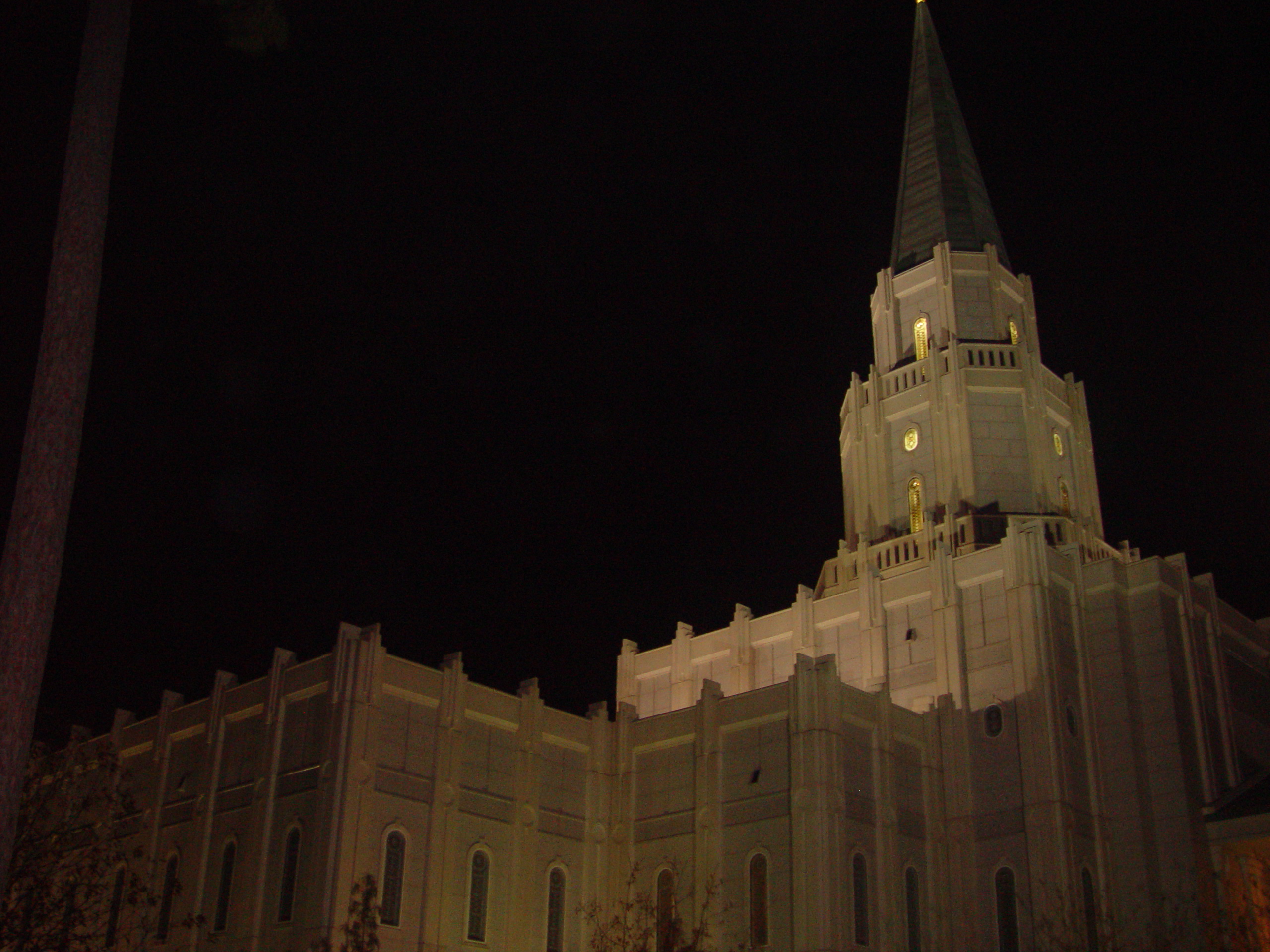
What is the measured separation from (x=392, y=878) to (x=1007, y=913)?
18.7 m

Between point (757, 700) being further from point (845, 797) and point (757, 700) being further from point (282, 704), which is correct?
point (282, 704)

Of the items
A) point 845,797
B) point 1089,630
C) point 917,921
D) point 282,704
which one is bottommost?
point 917,921

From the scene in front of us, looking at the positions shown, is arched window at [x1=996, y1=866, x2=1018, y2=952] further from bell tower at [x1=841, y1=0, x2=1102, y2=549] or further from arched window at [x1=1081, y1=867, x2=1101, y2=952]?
bell tower at [x1=841, y1=0, x2=1102, y2=549]

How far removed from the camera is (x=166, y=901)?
4025 cm

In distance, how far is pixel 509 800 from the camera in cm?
4084

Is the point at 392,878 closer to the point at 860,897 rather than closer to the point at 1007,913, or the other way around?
the point at 860,897

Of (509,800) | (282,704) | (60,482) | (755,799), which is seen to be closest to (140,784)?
(282,704)

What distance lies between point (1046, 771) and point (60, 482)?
111 feet

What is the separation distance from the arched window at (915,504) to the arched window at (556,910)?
758 inches

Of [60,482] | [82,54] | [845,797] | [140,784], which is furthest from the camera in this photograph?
[140,784]

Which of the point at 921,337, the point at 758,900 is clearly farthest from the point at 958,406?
the point at 758,900

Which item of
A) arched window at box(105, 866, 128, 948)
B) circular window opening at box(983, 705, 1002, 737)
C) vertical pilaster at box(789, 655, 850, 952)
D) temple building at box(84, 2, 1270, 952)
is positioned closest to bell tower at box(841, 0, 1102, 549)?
temple building at box(84, 2, 1270, 952)

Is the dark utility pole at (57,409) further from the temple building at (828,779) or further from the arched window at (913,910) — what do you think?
the arched window at (913,910)

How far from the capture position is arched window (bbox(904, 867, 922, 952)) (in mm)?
39750
